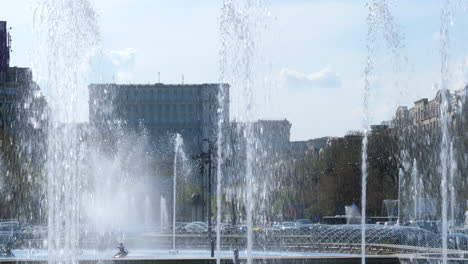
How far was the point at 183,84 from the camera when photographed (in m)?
131

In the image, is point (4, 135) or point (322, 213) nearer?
point (4, 135)

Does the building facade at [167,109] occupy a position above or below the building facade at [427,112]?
above

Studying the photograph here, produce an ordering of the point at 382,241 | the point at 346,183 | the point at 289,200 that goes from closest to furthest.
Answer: the point at 382,241 → the point at 346,183 → the point at 289,200

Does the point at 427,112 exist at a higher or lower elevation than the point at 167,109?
lower

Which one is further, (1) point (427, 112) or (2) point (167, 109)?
(2) point (167, 109)

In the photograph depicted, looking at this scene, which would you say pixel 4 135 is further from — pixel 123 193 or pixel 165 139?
pixel 165 139

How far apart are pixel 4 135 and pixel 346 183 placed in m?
23.9

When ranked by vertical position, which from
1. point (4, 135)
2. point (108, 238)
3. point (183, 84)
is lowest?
point (108, 238)

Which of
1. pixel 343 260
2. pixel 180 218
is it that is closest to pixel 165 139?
pixel 180 218

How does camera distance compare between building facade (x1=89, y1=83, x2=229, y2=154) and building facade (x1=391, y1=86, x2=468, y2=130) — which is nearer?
building facade (x1=391, y1=86, x2=468, y2=130)

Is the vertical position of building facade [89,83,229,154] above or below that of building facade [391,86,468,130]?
above

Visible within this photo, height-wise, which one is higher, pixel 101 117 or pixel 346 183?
pixel 101 117

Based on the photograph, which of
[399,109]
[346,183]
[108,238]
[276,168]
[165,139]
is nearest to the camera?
[108,238]

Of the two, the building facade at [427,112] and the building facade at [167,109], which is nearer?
the building facade at [427,112]
